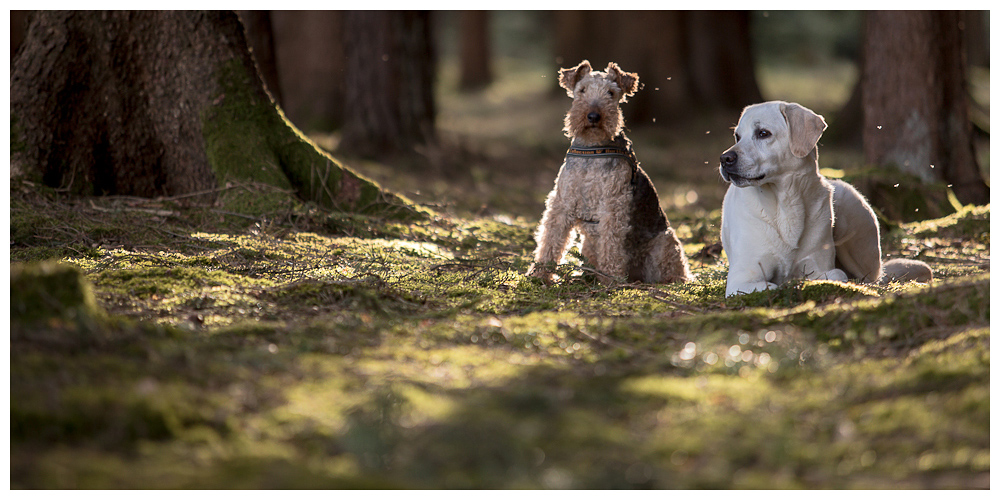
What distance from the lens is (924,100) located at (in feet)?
29.7

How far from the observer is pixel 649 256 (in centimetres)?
609

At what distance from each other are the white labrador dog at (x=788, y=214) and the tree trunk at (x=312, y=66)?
10.5m

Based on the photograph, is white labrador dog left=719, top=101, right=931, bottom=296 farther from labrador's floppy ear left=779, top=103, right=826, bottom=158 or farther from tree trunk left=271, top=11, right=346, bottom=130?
tree trunk left=271, top=11, right=346, bottom=130

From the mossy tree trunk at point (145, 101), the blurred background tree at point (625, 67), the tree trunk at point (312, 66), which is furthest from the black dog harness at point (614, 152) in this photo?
the tree trunk at point (312, 66)

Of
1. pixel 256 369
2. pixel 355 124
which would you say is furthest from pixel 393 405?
pixel 355 124

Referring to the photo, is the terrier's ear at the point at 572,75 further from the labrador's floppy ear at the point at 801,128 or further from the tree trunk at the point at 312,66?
the tree trunk at the point at 312,66

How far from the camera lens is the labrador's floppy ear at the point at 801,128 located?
194 inches

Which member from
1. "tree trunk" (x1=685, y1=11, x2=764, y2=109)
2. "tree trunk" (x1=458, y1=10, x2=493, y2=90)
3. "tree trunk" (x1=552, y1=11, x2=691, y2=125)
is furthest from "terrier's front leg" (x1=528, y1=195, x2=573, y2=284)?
A: "tree trunk" (x1=458, y1=10, x2=493, y2=90)

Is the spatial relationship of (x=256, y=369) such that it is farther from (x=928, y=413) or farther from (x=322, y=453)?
(x=928, y=413)

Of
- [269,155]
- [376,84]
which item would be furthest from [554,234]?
[376,84]

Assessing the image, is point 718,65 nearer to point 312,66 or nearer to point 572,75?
point 312,66

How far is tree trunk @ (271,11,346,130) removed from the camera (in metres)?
14.7

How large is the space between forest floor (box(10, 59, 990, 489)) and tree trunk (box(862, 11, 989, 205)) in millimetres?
5079

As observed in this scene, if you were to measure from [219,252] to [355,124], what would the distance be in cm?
742
